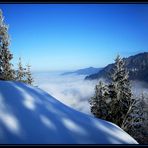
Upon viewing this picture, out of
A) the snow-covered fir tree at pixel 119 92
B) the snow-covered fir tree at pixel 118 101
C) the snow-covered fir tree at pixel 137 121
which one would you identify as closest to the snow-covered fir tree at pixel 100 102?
the snow-covered fir tree at pixel 118 101

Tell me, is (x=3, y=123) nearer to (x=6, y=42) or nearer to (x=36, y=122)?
(x=36, y=122)

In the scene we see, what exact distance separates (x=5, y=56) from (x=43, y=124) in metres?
21.3

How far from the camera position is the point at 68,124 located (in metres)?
5.68

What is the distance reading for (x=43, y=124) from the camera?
5.49 meters

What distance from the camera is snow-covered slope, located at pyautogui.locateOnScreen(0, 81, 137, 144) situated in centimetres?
510

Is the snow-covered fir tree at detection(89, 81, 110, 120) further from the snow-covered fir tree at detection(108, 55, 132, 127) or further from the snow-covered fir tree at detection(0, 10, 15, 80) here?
the snow-covered fir tree at detection(0, 10, 15, 80)

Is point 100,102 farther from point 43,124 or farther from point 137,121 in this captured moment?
point 43,124

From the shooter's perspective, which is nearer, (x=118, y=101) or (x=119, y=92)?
(x=119, y=92)

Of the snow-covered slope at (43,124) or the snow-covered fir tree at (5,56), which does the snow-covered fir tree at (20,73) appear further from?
the snow-covered slope at (43,124)

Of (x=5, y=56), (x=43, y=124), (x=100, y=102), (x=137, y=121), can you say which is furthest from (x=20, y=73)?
(x=43, y=124)

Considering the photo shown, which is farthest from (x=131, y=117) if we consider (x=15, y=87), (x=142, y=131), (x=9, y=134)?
(x=9, y=134)

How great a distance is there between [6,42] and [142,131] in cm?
1529

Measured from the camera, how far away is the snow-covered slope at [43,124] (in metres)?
5.10

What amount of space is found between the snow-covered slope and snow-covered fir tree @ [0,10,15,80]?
18.7 metres
